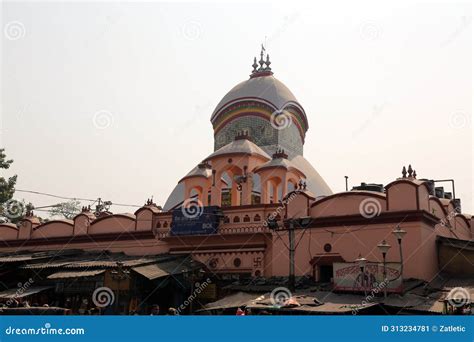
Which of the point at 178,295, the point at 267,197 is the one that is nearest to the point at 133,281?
the point at 178,295

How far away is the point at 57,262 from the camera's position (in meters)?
23.5

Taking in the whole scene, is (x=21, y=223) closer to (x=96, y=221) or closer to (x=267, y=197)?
(x=96, y=221)

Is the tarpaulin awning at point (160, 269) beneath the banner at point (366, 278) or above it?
above

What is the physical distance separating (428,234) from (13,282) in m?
18.3

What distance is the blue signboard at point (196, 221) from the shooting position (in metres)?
22.1
